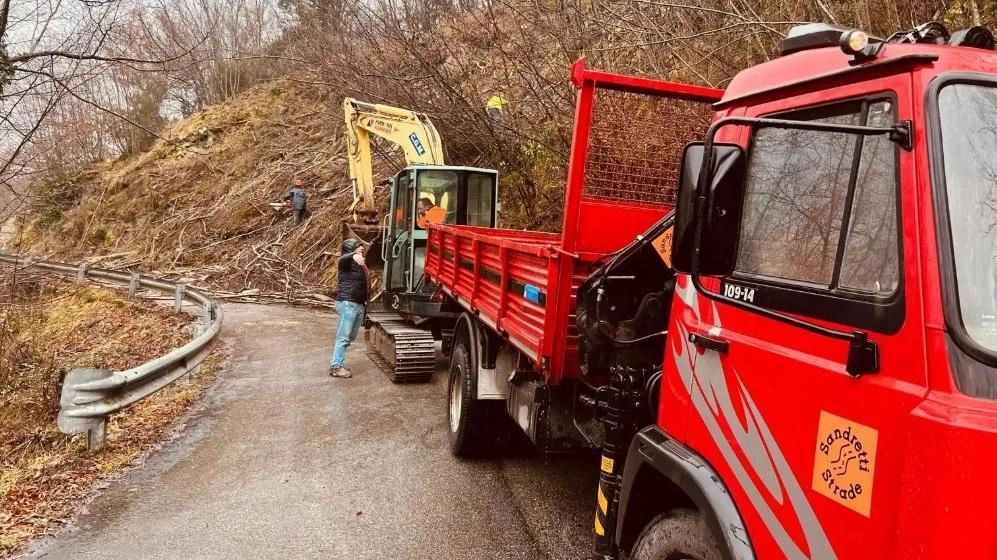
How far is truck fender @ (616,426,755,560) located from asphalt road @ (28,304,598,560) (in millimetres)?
1616

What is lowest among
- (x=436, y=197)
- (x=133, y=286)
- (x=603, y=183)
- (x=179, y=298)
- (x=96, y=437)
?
(x=133, y=286)

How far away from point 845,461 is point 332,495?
4045 mm

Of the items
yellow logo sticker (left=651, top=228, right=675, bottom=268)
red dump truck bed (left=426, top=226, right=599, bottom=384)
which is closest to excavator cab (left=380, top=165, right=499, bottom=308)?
red dump truck bed (left=426, top=226, right=599, bottom=384)

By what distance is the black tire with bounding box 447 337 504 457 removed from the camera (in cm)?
546

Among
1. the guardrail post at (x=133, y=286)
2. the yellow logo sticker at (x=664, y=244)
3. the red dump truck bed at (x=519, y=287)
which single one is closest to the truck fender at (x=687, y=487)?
the yellow logo sticker at (x=664, y=244)

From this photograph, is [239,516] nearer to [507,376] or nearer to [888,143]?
[507,376]

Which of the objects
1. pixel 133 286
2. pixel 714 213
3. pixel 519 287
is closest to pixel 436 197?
pixel 519 287

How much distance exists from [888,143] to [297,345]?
35.0ft

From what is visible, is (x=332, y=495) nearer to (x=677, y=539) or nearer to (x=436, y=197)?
(x=677, y=539)

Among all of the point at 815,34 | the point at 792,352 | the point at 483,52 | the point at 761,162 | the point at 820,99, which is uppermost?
the point at 483,52

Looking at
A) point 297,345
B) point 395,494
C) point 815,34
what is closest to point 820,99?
point 815,34

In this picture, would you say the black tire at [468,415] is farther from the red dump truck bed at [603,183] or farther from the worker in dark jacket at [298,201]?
the worker in dark jacket at [298,201]

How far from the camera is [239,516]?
4703 mm

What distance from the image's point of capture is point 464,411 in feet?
18.0
